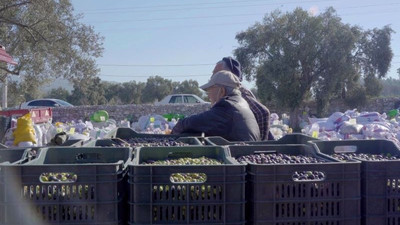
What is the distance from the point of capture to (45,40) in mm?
16766

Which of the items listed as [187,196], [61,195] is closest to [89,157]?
[61,195]

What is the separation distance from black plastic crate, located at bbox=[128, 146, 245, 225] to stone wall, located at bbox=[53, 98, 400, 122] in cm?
1969

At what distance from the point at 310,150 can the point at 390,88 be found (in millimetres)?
66213

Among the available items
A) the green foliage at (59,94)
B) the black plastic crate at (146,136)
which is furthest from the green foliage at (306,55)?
the green foliage at (59,94)

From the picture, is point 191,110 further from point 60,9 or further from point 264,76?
point 60,9

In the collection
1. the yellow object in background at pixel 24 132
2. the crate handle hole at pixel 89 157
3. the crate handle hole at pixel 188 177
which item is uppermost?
the crate handle hole at pixel 89 157

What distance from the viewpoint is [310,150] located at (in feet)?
9.24

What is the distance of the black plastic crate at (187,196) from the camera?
207 cm

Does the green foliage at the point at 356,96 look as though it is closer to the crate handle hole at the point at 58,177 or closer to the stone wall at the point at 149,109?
the stone wall at the point at 149,109

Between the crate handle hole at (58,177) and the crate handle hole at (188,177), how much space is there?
47cm

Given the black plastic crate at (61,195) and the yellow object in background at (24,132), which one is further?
the yellow object in background at (24,132)

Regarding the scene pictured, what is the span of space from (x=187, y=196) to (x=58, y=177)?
2.18 feet

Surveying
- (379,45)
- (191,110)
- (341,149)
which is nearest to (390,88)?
(379,45)

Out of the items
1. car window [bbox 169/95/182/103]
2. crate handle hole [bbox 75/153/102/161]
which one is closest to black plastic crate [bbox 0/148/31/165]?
crate handle hole [bbox 75/153/102/161]
